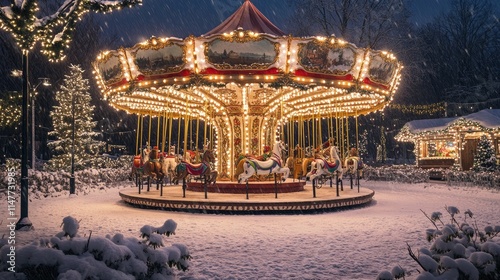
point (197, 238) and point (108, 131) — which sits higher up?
point (108, 131)

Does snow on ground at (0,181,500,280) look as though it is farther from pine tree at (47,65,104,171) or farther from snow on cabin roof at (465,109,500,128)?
snow on cabin roof at (465,109,500,128)

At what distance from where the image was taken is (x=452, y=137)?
3020 centimetres

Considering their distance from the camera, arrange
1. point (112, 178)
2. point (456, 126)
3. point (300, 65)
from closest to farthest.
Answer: point (300, 65)
point (112, 178)
point (456, 126)

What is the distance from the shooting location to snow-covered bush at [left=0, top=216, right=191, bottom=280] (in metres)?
3.62

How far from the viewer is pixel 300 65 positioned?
11586 millimetres

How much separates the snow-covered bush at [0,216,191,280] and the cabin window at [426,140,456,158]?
1188 inches

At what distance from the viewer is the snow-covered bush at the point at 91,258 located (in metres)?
3.62

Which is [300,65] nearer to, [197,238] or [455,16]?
[197,238]

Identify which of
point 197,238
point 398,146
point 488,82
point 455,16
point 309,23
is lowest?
point 197,238

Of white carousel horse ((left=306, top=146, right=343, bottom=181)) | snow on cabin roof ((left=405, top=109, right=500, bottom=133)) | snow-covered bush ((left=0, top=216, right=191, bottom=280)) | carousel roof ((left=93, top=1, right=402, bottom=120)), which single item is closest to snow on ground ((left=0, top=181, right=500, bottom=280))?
snow-covered bush ((left=0, top=216, right=191, bottom=280))

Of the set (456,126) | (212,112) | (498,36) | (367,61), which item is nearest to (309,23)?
(456,126)

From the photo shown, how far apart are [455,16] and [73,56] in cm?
3561

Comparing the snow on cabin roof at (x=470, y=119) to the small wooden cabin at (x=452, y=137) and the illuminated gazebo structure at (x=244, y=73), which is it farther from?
the illuminated gazebo structure at (x=244, y=73)

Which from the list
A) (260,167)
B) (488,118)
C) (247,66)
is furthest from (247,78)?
(488,118)
